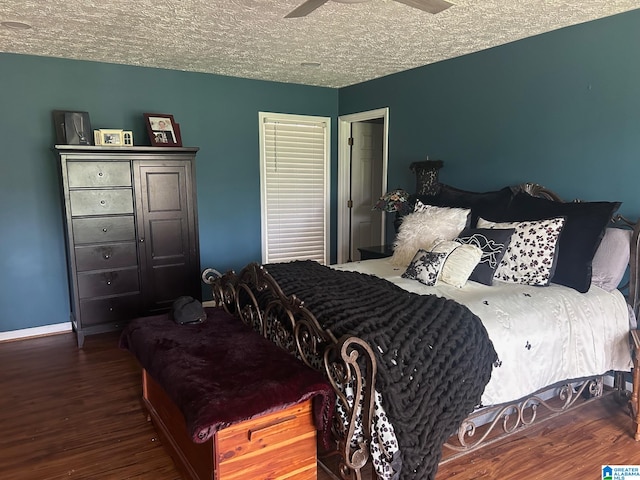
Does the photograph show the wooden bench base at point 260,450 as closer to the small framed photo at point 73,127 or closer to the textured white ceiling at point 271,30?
the textured white ceiling at point 271,30

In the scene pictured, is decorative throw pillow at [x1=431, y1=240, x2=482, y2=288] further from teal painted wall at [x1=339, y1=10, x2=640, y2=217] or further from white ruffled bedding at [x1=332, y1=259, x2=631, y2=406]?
teal painted wall at [x1=339, y1=10, x2=640, y2=217]

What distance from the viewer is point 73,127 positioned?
3887 millimetres

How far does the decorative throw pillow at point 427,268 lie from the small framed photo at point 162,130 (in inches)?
105

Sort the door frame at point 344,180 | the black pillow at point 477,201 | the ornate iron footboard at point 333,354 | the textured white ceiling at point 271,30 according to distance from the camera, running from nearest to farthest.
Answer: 1. the ornate iron footboard at point 333,354
2. the textured white ceiling at point 271,30
3. the black pillow at point 477,201
4. the door frame at point 344,180

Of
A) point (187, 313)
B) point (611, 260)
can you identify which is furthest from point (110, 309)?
point (611, 260)

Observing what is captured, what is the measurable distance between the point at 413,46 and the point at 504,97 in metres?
0.85

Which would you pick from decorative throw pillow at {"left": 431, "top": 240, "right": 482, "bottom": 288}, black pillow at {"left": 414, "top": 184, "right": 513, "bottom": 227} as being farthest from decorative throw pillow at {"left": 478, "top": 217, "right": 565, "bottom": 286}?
black pillow at {"left": 414, "top": 184, "right": 513, "bottom": 227}

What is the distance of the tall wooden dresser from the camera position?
3.82 metres

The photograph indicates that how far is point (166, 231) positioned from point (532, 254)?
309 cm

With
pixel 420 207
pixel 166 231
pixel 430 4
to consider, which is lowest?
pixel 166 231

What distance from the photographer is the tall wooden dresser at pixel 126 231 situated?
3822 millimetres

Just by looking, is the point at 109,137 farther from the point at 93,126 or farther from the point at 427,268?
the point at 427,268

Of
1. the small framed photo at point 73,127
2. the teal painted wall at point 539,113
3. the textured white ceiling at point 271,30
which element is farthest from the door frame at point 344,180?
the small framed photo at point 73,127

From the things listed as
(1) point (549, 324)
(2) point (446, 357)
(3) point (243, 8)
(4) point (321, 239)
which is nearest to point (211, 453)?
(2) point (446, 357)
